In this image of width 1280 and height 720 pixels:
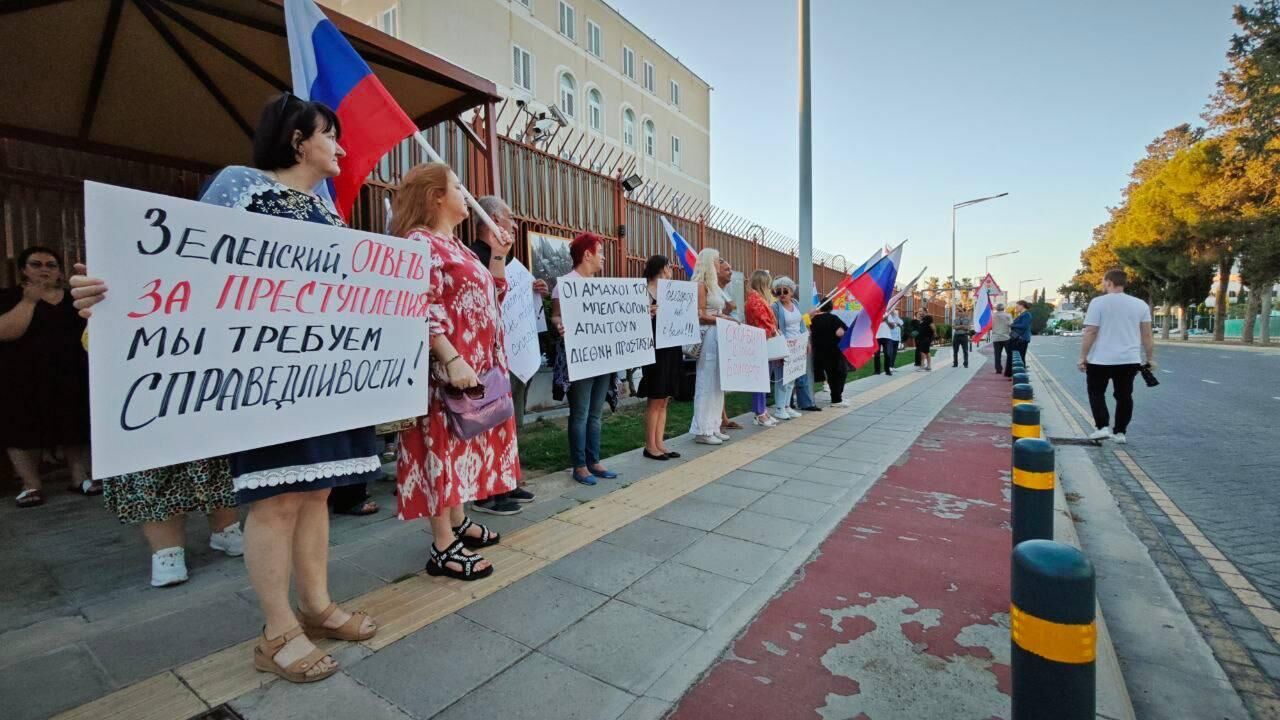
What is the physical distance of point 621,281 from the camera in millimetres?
4840

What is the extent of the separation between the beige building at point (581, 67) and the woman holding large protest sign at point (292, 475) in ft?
49.5

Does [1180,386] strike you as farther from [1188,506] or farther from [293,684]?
[293,684]

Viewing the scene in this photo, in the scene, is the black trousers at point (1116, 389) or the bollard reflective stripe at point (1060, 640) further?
the black trousers at point (1116, 389)

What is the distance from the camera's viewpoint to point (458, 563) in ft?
9.42

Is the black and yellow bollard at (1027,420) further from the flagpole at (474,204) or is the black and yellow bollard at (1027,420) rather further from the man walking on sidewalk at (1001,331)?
the man walking on sidewalk at (1001,331)

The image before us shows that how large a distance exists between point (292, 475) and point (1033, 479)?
3.03 m

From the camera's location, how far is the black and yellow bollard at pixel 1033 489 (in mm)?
2535

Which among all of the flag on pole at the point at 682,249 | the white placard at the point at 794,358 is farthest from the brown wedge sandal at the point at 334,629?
the flag on pole at the point at 682,249

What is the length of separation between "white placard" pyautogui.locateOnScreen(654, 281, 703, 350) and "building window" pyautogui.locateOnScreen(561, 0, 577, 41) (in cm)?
2371

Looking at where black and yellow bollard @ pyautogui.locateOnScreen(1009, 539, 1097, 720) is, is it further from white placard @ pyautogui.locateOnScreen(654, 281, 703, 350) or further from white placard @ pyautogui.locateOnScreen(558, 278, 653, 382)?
white placard @ pyautogui.locateOnScreen(654, 281, 703, 350)

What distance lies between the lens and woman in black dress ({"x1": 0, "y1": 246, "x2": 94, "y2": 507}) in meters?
Answer: 4.04

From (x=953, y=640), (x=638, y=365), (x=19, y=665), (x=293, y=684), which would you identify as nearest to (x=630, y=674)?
(x=293, y=684)

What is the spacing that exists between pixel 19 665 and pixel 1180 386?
16.5 meters

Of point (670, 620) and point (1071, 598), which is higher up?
point (1071, 598)
